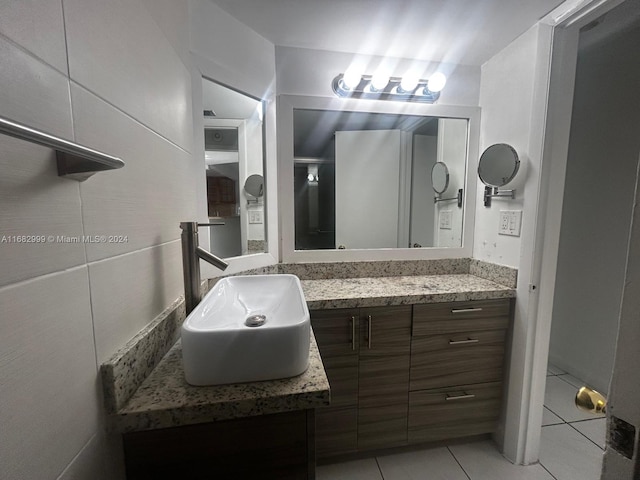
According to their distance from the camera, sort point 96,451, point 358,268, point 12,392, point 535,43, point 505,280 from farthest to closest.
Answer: point 358,268
point 505,280
point 535,43
point 96,451
point 12,392

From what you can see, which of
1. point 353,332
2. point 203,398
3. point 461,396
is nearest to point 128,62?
point 203,398

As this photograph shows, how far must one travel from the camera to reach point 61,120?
427 mm

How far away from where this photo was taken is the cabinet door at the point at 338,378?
1.18 meters

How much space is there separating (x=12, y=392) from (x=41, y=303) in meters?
0.11

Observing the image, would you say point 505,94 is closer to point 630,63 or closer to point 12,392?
point 630,63

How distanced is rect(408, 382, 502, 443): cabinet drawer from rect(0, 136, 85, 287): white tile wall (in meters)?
1.41

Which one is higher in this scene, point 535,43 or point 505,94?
point 535,43

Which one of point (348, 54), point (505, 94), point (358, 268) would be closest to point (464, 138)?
point (505, 94)

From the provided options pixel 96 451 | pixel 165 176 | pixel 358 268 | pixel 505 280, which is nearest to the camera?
pixel 96 451

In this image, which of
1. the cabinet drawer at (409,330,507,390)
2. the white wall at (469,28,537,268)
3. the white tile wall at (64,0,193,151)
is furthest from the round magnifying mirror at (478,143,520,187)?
the white tile wall at (64,0,193,151)

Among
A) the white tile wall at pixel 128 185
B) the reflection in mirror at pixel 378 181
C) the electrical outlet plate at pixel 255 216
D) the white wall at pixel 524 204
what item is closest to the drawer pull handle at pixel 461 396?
the white wall at pixel 524 204

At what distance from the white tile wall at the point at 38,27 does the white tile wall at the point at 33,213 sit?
0.14 metres

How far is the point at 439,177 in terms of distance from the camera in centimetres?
166

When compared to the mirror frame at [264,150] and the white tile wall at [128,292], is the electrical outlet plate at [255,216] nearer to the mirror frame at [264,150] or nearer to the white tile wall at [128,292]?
the mirror frame at [264,150]
